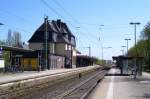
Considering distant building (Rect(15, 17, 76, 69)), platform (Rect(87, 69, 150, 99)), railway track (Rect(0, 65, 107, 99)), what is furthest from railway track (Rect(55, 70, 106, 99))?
distant building (Rect(15, 17, 76, 69))

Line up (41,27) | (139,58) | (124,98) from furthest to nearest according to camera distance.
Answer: (41,27) < (139,58) < (124,98)

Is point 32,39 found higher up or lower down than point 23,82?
higher up

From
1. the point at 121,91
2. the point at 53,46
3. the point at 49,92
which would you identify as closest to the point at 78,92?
the point at 49,92

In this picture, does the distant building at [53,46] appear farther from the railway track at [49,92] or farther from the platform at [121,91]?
the platform at [121,91]

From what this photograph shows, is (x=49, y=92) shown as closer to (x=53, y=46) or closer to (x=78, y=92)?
(x=78, y=92)

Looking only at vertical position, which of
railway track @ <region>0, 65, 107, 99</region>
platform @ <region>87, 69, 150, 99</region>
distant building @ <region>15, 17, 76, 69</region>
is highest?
distant building @ <region>15, 17, 76, 69</region>

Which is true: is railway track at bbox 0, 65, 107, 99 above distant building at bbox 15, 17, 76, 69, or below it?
below

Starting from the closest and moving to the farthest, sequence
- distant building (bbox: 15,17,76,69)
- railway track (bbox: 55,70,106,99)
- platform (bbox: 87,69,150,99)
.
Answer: railway track (bbox: 55,70,106,99)
platform (bbox: 87,69,150,99)
distant building (bbox: 15,17,76,69)

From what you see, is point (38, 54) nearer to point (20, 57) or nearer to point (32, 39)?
point (20, 57)

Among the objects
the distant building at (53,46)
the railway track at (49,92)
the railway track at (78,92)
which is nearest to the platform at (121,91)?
the railway track at (78,92)

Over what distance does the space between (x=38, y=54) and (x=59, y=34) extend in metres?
57.4

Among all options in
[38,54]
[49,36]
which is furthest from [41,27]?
[38,54]

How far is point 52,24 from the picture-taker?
130750 mm

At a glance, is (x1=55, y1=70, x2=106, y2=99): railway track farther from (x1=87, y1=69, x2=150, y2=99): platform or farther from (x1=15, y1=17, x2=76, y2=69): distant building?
(x1=15, y1=17, x2=76, y2=69): distant building
